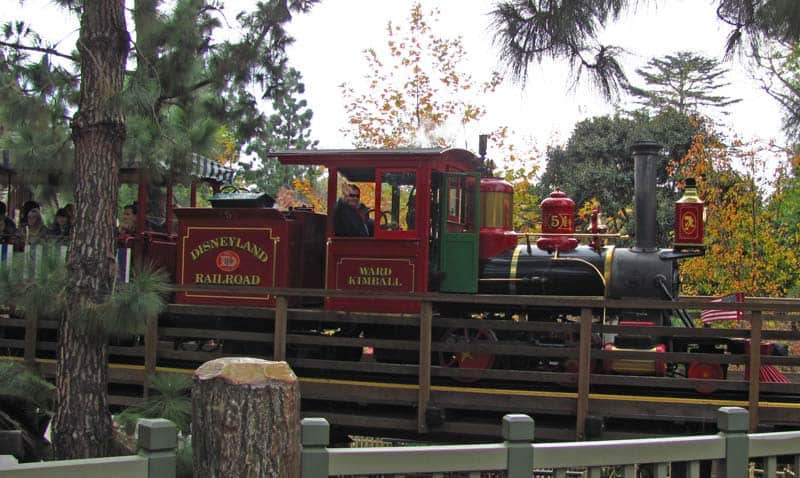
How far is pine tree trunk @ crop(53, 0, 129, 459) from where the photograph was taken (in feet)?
16.9

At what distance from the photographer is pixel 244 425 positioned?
346cm

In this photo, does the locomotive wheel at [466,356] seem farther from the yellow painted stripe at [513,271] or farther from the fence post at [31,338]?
the fence post at [31,338]

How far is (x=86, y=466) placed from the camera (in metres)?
3.10

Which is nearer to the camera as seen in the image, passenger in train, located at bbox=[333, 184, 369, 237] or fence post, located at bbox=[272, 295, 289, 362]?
fence post, located at bbox=[272, 295, 289, 362]

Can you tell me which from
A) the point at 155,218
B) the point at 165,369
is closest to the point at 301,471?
the point at 165,369

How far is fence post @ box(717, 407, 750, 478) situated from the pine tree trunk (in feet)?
11.8

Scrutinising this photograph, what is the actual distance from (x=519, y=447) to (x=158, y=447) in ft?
5.33

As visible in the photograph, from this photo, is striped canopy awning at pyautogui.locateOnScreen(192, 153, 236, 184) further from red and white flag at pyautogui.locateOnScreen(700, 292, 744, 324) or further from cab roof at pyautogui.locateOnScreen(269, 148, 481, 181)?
red and white flag at pyautogui.locateOnScreen(700, 292, 744, 324)

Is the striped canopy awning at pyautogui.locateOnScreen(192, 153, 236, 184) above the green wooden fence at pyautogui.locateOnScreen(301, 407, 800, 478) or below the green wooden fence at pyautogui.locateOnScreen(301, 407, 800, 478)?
above

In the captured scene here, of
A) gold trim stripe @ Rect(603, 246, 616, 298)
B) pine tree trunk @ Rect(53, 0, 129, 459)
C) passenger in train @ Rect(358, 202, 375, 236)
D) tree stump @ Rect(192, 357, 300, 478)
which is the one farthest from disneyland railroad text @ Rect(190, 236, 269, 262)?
tree stump @ Rect(192, 357, 300, 478)

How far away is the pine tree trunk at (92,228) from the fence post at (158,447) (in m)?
1.98

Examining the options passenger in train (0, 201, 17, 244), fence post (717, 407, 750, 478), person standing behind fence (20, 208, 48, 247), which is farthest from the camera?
passenger in train (0, 201, 17, 244)

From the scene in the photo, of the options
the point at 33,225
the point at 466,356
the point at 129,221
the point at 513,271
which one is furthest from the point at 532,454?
the point at 33,225

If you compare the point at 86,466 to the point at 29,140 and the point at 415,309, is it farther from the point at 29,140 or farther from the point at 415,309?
the point at 415,309
